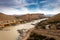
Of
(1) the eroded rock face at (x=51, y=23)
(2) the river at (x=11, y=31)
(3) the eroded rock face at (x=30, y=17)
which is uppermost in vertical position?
(3) the eroded rock face at (x=30, y=17)

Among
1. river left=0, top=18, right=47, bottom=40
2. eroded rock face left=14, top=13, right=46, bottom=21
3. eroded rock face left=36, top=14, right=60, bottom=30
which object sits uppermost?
eroded rock face left=14, top=13, right=46, bottom=21

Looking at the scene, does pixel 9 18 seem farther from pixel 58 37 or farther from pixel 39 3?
pixel 58 37

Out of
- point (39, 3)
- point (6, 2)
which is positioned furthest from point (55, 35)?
point (6, 2)

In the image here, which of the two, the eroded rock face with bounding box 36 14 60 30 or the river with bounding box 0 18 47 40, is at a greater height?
the eroded rock face with bounding box 36 14 60 30

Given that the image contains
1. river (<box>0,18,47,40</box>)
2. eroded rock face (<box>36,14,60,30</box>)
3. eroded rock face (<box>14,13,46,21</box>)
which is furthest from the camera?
eroded rock face (<box>14,13,46,21</box>)

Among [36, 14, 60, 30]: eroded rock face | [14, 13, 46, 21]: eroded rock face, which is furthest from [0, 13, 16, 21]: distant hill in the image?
[36, 14, 60, 30]: eroded rock face

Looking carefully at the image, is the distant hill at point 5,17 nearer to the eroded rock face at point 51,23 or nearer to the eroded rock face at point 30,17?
the eroded rock face at point 30,17

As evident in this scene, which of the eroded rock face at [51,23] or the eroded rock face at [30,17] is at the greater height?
the eroded rock face at [30,17]

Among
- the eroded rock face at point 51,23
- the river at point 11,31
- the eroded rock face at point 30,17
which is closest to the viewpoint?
the eroded rock face at point 51,23

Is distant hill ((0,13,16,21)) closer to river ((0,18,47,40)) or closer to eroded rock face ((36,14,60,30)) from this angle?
river ((0,18,47,40))

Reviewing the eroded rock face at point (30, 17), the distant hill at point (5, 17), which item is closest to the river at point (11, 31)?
the eroded rock face at point (30, 17)

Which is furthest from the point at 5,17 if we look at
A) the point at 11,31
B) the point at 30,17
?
the point at 30,17
